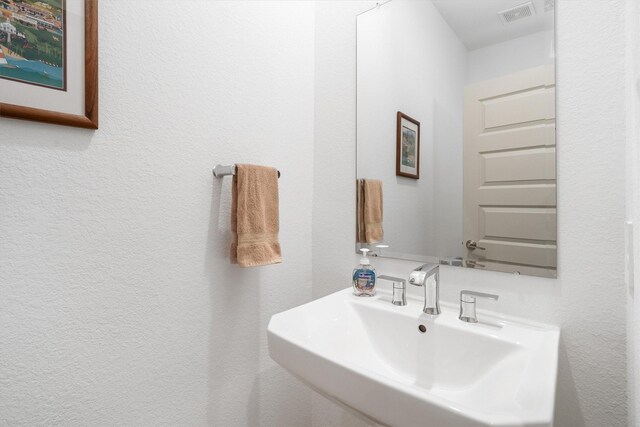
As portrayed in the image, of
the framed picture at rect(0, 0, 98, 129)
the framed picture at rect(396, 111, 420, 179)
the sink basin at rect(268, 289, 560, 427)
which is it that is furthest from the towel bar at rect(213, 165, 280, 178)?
the framed picture at rect(396, 111, 420, 179)

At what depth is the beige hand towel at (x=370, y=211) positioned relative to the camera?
1.17 meters

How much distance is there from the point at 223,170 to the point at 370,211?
0.55 meters

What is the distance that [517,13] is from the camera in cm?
87

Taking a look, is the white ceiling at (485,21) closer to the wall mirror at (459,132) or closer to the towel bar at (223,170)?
the wall mirror at (459,132)

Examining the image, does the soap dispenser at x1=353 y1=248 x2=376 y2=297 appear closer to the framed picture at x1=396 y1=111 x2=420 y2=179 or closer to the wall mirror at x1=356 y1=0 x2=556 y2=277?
the wall mirror at x1=356 y1=0 x2=556 y2=277

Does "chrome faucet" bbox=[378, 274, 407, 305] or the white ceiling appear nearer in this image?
the white ceiling

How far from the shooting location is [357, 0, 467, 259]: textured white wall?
0.99m

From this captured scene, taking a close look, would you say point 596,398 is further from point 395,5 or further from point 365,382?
point 395,5

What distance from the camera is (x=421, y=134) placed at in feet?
3.48

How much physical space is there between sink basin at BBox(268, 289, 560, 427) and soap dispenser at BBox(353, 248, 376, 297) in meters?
0.03

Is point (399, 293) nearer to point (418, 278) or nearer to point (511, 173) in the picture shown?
point (418, 278)

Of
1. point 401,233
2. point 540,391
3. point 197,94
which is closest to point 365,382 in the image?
point 540,391

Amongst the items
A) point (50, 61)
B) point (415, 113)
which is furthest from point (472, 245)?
point (50, 61)

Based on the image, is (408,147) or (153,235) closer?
(153,235)
